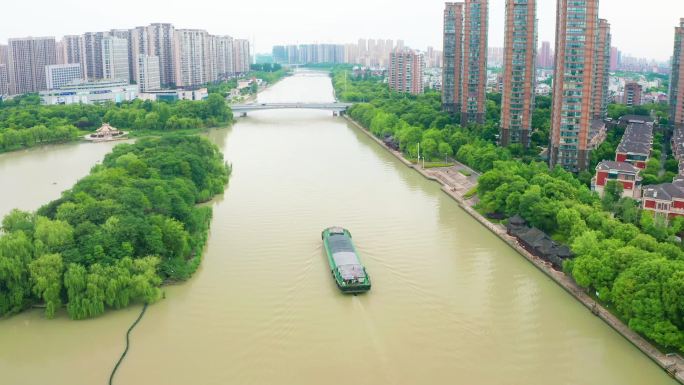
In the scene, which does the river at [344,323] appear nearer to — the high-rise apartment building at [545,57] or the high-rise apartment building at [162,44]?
the high-rise apartment building at [162,44]

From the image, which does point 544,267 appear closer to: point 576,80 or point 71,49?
point 576,80

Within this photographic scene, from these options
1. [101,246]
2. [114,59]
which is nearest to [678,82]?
[101,246]

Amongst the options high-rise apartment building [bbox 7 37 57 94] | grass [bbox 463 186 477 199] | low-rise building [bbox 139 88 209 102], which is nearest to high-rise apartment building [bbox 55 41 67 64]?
high-rise apartment building [bbox 7 37 57 94]

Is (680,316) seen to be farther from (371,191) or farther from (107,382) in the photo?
(371,191)

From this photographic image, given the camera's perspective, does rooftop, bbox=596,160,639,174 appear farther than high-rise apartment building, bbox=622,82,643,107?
No

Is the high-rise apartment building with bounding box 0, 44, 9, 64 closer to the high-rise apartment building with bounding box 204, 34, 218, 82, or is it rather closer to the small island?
the high-rise apartment building with bounding box 204, 34, 218, 82
